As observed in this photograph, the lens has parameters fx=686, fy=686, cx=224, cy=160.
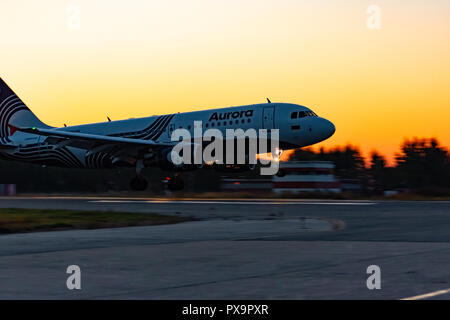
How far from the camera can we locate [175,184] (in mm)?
43500

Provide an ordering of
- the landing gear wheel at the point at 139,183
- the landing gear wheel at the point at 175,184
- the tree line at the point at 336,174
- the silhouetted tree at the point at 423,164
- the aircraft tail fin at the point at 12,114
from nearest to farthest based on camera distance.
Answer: the landing gear wheel at the point at 175,184 → the landing gear wheel at the point at 139,183 → the aircraft tail fin at the point at 12,114 → the tree line at the point at 336,174 → the silhouetted tree at the point at 423,164

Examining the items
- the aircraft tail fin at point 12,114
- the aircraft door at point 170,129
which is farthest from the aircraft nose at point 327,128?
the aircraft tail fin at point 12,114

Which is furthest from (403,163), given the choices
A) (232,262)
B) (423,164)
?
(232,262)

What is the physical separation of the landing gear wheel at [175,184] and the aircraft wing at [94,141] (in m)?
2.72

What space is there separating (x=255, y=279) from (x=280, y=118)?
29.0 metres

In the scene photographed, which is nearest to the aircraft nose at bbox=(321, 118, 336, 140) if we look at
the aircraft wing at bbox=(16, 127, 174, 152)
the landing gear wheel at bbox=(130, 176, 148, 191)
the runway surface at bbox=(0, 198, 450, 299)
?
the aircraft wing at bbox=(16, 127, 174, 152)

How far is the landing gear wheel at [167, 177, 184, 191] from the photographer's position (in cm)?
4334

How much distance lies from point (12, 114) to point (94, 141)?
48.2 feet

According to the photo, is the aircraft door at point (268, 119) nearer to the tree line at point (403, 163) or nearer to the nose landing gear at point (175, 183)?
the nose landing gear at point (175, 183)

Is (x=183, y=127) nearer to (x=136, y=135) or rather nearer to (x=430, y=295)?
(x=136, y=135)

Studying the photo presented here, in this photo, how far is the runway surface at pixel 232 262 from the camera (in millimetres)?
9789

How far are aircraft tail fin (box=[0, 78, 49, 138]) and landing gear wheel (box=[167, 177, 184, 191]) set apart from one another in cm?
1588

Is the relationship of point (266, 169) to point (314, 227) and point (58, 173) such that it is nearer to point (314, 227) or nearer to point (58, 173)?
point (314, 227)
